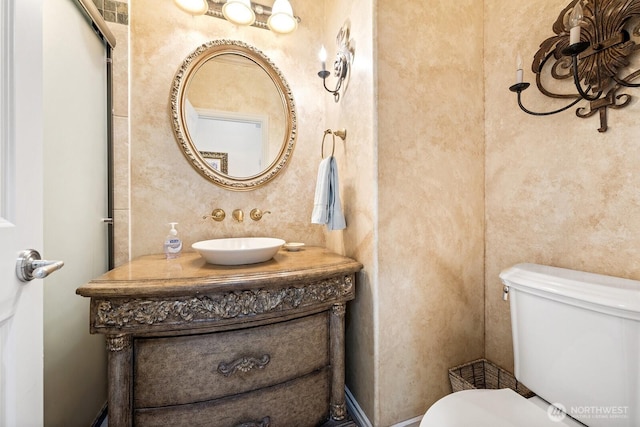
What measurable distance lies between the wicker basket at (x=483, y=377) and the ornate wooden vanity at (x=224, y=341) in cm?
57

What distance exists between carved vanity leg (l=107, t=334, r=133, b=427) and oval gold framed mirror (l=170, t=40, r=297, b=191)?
885 millimetres

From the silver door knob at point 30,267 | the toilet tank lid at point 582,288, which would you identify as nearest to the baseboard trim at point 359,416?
the toilet tank lid at point 582,288

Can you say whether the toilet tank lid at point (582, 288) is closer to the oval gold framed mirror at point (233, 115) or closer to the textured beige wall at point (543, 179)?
the textured beige wall at point (543, 179)

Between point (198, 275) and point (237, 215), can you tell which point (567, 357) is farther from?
point (237, 215)

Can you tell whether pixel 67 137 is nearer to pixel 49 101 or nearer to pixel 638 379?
pixel 49 101

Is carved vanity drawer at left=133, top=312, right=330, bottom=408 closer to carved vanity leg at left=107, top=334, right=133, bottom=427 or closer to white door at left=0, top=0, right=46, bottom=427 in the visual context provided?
carved vanity leg at left=107, top=334, right=133, bottom=427

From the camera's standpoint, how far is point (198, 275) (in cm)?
97

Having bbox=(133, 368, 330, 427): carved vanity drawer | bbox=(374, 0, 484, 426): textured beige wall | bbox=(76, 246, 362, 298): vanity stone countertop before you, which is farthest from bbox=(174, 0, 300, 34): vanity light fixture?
bbox=(133, 368, 330, 427): carved vanity drawer

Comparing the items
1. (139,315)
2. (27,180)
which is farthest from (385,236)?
(27,180)

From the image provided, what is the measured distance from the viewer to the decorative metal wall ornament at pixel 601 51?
0.85 metres

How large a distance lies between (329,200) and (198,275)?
2.34ft

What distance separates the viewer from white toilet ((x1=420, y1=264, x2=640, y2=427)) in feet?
2.33

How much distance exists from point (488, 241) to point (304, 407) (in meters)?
1.25

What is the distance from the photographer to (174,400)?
0.93m
